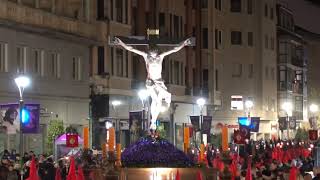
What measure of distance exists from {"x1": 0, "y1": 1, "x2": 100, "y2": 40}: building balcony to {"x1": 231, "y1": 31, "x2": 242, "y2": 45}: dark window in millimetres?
33138

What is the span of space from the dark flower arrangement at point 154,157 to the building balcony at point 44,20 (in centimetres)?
1714

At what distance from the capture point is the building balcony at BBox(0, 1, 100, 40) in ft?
161

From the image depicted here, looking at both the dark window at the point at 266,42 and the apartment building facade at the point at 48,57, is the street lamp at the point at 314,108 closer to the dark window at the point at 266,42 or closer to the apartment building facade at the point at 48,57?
the dark window at the point at 266,42

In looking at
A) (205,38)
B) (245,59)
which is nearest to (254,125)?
(205,38)

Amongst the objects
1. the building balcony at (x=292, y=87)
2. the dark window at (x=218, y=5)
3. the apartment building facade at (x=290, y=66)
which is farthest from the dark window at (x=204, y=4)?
the building balcony at (x=292, y=87)

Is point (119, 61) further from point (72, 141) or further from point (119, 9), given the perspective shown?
point (72, 141)

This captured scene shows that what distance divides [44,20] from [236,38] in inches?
1640

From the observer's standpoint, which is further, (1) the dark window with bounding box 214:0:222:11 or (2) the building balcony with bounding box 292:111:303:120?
(2) the building balcony with bounding box 292:111:303:120

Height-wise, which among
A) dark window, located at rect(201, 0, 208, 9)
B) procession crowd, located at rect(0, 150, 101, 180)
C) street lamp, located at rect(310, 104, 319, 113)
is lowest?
procession crowd, located at rect(0, 150, 101, 180)

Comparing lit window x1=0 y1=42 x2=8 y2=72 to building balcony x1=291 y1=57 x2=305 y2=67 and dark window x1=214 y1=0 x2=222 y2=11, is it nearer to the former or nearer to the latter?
dark window x1=214 y1=0 x2=222 y2=11

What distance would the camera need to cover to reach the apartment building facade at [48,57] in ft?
161

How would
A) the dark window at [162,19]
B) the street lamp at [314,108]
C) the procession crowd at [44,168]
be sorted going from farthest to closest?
the street lamp at [314,108] → the dark window at [162,19] → the procession crowd at [44,168]

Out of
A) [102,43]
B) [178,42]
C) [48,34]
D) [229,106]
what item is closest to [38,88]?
[48,34]

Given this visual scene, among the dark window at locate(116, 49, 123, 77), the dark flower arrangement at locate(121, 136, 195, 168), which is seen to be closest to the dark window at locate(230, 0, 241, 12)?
the dark window at locate(116, 49, 123, 77)
